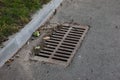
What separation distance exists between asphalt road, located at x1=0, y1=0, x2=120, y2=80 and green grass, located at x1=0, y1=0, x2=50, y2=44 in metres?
0.39

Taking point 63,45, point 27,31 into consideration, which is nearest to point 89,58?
point 63,45

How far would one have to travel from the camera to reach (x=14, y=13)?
5051 millimetres

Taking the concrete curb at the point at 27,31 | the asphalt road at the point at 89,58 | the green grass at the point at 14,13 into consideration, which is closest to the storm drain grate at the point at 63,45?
the asphalt road at the point at 89,58

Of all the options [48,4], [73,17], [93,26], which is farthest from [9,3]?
[93,26]

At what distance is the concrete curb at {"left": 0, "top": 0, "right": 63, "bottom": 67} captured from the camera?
166 inches

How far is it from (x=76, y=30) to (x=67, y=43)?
508 millimetres

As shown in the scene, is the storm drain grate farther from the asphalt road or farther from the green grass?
the green grass

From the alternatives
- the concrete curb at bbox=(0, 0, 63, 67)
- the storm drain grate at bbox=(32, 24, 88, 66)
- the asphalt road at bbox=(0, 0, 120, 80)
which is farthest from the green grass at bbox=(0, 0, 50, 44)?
the storm drain grate at bbox=(32, 24, 88, 66)

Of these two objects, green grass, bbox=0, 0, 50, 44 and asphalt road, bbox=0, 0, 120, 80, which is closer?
asphalt road, bbox=0, 0, 120, 80

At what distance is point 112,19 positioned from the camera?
17.9 ft

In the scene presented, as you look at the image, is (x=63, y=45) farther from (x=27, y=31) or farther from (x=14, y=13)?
(x=14, y=13)

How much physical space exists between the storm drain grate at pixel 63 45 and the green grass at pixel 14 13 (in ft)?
1.93

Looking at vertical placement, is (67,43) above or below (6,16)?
below

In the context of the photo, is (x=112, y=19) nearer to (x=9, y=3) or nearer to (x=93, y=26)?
(x=93, y=26)
